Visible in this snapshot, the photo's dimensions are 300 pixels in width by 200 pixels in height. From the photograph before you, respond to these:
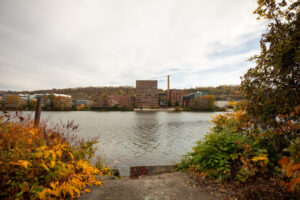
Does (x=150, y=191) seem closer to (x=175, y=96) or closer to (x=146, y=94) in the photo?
(x=146, y=94)

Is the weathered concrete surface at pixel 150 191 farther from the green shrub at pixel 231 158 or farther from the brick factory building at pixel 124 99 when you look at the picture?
the brick factory building at pixel 124 99

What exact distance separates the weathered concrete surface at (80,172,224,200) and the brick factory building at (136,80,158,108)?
127m

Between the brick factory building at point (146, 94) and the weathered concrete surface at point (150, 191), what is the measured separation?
126990mm

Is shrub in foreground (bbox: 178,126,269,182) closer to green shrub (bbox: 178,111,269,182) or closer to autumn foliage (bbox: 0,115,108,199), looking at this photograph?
green shrub (bbox: 178,111,269,182)

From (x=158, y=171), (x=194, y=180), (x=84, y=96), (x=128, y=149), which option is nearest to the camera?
(x=194, y=180)

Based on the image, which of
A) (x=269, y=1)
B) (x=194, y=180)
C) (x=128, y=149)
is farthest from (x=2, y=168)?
(x=128, y=149)

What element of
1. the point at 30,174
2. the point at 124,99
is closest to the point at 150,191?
the point at 30,174

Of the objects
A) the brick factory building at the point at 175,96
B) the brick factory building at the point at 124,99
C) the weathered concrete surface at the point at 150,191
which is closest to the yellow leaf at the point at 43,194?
the weathered concrete surface at the point at 150,191

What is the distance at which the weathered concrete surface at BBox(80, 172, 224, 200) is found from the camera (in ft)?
10.7

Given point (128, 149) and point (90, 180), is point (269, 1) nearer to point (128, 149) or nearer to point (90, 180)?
point (90, 180)

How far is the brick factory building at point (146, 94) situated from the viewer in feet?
437

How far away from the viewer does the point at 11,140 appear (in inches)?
124

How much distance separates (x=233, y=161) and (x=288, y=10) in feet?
11.1

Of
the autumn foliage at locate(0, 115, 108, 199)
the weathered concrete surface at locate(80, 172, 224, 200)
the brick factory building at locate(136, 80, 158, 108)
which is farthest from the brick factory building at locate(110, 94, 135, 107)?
the autumn foliage at locate(0, 115, 108, 199)
